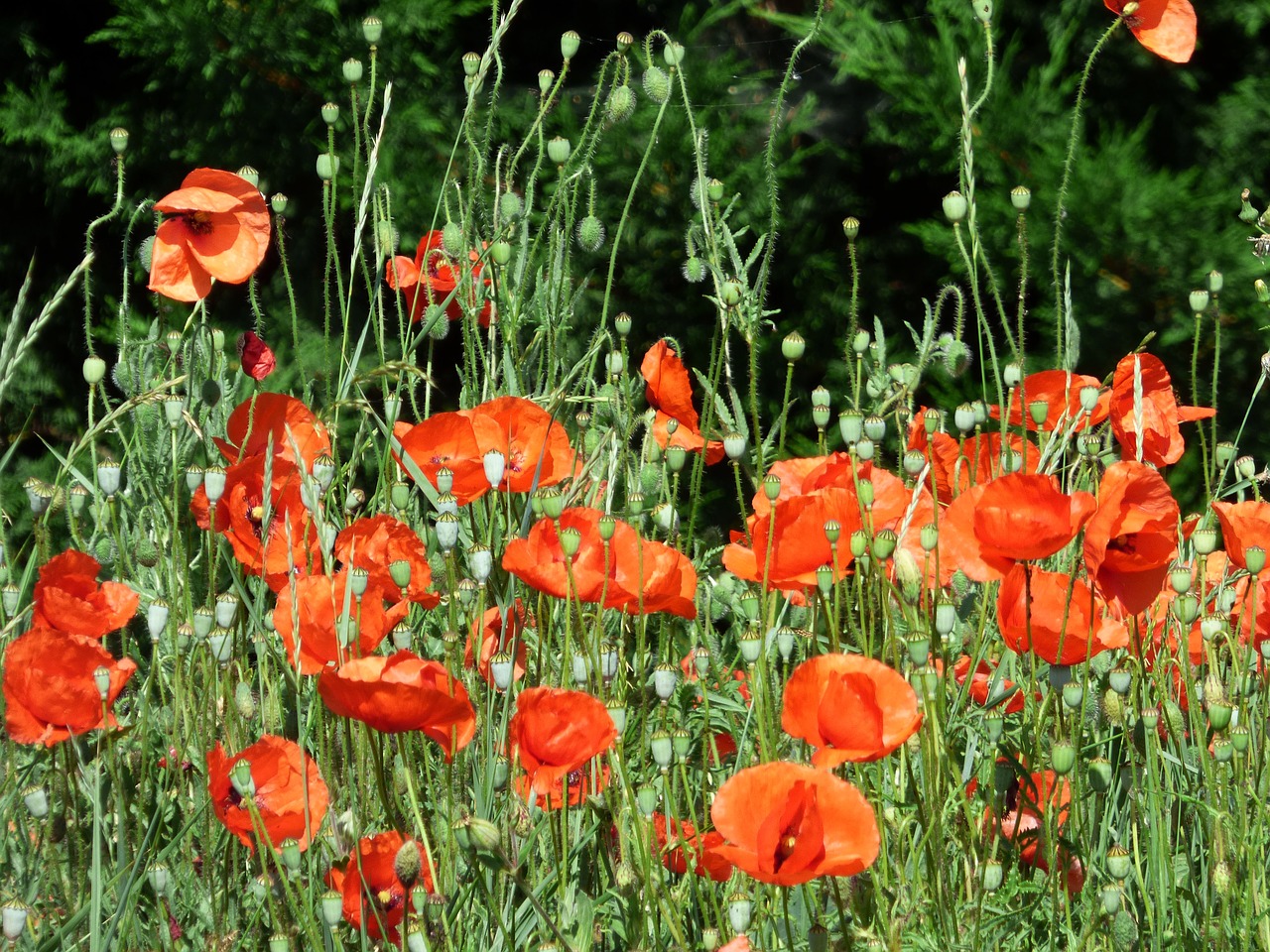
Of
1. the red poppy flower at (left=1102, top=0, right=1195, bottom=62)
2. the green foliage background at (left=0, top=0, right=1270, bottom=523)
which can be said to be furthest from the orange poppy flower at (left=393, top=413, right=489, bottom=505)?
the green foliage background at (left=0, top=0, right=1270, bottom=523)

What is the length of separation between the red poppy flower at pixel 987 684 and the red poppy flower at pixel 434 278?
2.71 ft

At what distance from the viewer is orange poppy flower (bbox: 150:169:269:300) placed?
69.6 inches

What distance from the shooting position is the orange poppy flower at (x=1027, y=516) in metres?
1.16

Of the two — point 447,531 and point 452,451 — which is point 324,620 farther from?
point 452,451

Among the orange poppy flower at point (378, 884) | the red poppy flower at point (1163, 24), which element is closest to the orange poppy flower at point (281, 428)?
the orange poppy flower at point (378, 884)

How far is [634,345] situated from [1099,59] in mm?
1412

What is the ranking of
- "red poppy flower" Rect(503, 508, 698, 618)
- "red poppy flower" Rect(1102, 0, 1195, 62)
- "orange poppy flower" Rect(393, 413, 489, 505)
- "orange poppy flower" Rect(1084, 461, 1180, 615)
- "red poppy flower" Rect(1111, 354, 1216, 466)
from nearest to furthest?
"orange poppy flower" Rect(1084, 461, 1180, 615), "red poppy flower" Rect(503, 508, 698, 618), "orange poppy flower" Rect(393, 413, 489, 505), "red poppy flower" Rect(1111, 354, 1216, 466), "red poppy flower" Rect(1102, 0, 1195, 62)

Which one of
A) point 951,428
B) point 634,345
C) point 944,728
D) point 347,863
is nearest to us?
point 347,863

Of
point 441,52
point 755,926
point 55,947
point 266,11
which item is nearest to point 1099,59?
point 441,52

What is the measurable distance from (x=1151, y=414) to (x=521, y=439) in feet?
2.51

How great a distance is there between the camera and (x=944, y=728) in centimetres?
136

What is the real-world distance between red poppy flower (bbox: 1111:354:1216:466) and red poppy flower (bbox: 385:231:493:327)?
858mm

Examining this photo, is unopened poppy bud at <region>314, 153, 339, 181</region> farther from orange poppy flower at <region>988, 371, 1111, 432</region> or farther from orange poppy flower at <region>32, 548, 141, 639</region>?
orange poppy flower at <region>988, 371, 1111, 432</region>

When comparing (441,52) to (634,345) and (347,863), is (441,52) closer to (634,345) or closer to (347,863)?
(634,345)
